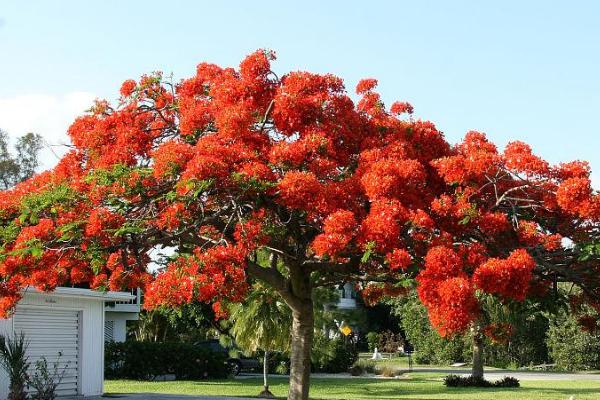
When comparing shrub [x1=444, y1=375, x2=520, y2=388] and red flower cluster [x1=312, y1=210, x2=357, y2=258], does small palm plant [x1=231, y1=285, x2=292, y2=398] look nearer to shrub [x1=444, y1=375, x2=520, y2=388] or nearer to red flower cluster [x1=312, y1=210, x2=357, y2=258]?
shrub [x1=444, y1=375, x2=520, y2=388]

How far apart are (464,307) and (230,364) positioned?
84.6 feet

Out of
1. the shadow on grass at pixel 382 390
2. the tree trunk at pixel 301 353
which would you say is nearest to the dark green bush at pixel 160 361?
the shadow on grass at pixel 382 390

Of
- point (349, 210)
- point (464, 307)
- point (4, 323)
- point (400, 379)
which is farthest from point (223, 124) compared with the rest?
point (400, 379)

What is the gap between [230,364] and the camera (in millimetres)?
34750

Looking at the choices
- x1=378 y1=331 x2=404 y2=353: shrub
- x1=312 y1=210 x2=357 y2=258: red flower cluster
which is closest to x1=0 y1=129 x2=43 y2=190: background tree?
x1=378 y1=331 x2=404 y2=353: shrub

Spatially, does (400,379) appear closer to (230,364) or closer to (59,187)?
(230,364)

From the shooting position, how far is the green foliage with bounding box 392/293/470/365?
144ft

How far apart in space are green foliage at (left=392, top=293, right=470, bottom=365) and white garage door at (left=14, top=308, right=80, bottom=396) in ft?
76.8

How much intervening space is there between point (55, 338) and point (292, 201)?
1239cm

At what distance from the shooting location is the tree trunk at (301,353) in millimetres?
13883

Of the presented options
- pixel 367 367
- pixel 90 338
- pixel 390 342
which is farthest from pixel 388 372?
pixel 390 342

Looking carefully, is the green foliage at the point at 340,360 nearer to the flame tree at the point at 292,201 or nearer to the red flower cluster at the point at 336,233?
the flame tree at the point at 292,201

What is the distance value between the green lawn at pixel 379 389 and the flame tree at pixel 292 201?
36.7 feet

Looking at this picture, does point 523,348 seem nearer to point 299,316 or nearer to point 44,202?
point 299,316
